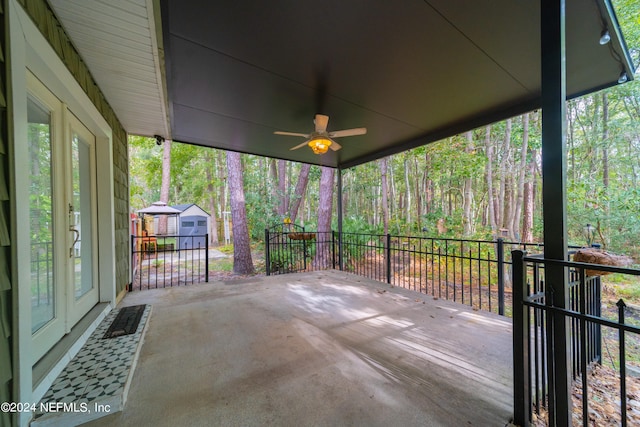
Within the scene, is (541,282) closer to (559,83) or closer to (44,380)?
(559,83)

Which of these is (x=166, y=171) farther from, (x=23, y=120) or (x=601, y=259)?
(x=601, y=259)

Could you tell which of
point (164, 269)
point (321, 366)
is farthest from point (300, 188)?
point (321, 366)

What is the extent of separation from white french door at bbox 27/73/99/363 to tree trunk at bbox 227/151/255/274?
4235mm

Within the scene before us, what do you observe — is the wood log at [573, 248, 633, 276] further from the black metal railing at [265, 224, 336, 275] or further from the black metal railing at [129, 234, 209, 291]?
the black metal railing at [265, 224, 336, 275]

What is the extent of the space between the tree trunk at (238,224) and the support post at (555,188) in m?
6.44

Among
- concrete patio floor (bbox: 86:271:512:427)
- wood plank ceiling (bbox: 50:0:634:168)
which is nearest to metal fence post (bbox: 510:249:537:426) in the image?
concrete patio floor (bbox: 86:271:512:427)

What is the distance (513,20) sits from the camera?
65.4 inches

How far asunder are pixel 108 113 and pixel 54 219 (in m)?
1.81

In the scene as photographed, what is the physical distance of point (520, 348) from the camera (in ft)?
4.59

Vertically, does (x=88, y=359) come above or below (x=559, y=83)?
below

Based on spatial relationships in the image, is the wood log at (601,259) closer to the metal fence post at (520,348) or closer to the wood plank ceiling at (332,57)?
the metal fence post at (520,348)

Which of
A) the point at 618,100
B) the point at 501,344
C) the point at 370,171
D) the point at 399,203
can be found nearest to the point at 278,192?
the point at 370,171

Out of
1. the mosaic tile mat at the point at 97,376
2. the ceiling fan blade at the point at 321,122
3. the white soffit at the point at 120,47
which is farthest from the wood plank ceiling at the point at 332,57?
the mosaic tile mat at the point at 97,376

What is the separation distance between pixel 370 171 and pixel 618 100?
27.4ft
